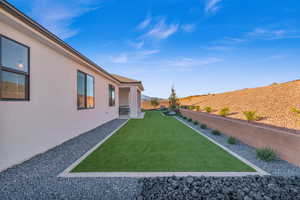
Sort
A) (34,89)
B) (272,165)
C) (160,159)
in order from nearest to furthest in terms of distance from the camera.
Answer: (272,165) → (160,159) → (34,89)

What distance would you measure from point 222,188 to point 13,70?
4.99 metres

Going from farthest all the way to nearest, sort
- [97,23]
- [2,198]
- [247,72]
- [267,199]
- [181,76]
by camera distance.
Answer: [181,76], [247,72], [97,23], [2,198], [267,199]

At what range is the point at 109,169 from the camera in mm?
3145

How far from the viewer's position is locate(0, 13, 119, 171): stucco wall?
10.4 ft

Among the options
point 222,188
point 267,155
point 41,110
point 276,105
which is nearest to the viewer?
point 222,188

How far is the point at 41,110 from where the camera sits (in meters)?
4.14

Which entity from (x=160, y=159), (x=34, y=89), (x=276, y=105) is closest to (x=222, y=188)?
(x=160, y=159)

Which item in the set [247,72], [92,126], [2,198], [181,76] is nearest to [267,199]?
[2,198]

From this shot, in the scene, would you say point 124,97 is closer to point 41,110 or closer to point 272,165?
point 41,110

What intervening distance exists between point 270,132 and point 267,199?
2.62 m

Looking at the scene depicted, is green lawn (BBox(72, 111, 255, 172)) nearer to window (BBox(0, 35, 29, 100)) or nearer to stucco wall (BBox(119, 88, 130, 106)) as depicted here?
window (BBox(0, 35, 29, 100))

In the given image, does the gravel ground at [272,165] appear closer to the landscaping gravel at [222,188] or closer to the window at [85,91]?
the landscaping gravel at [222,188]

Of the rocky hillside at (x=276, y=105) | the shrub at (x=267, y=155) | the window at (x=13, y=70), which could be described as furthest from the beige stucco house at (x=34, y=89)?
the rocky hillside at (x=276, y=105)

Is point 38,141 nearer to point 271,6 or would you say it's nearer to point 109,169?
point 109,169
